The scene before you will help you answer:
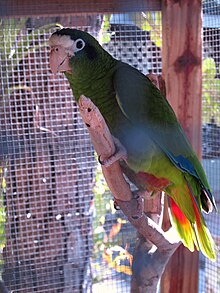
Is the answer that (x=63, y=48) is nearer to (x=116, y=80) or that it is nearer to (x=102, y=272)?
(x=116, y=80)

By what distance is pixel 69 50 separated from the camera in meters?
0.77

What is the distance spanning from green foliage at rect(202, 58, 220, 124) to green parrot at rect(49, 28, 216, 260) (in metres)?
0.52

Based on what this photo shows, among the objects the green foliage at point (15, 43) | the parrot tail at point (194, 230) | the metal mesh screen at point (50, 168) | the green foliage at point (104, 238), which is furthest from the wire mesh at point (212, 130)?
the green foliage at point (15, 43)

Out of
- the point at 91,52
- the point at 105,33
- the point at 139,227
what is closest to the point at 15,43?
the point at 105,33

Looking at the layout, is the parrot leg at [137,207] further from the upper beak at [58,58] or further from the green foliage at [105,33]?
the green foliage at [105,33]

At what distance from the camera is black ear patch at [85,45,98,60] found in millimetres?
812

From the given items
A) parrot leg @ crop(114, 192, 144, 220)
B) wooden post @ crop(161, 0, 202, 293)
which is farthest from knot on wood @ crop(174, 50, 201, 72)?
parrot leg @ crop(114, 192, 144, 220)

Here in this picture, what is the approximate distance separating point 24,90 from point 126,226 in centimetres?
51

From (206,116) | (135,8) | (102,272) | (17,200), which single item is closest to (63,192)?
(17,200)

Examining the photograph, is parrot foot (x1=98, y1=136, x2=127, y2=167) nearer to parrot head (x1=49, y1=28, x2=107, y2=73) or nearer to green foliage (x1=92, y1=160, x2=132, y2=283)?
parrot head (x1=49, y1=28, x2=107, y2=73)

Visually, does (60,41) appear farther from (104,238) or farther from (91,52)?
(104,238)

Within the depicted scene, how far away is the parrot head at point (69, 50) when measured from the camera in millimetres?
763

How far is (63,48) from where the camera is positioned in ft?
2.52

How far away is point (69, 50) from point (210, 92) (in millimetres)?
680
